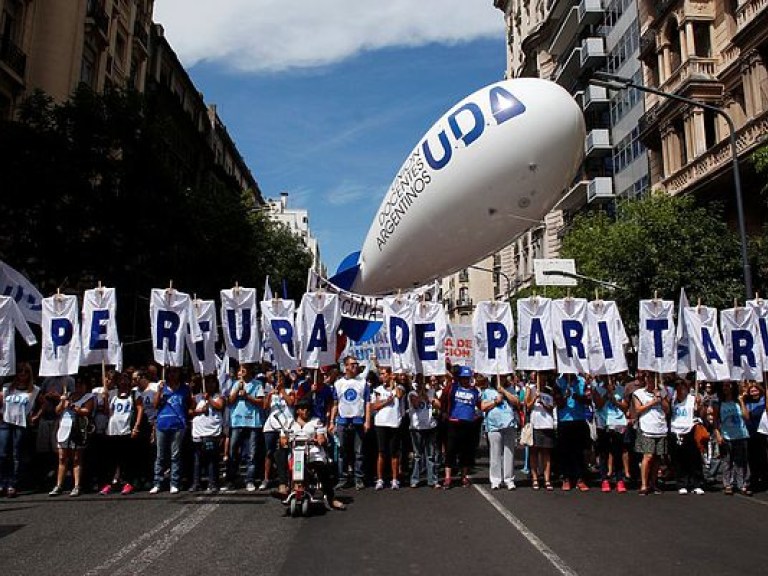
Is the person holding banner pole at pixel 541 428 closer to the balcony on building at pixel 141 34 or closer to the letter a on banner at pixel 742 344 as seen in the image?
the letter a on banner at pixel 742 344

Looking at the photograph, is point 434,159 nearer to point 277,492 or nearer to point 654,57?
point 277,492

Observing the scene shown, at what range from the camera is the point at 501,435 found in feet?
32.4

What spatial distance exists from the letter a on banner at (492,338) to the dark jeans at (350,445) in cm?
207

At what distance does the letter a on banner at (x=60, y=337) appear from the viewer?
967 cm

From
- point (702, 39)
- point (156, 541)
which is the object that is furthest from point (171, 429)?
point (702, 39)

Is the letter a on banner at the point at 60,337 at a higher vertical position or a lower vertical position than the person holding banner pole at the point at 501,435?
higher

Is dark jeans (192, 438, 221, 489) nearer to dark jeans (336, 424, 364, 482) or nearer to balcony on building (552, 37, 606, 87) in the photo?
dark jeans (336, 424, 364, 482)

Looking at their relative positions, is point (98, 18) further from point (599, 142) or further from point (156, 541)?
point (599, 142)

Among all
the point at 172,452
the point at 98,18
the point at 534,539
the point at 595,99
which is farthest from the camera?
the point at 595,99

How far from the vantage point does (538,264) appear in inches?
741

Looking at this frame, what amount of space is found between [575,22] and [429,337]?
3903cm

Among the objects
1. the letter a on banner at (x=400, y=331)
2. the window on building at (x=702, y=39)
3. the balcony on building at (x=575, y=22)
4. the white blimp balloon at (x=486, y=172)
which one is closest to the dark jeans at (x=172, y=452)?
the letter a on banner at (x=400, y=331)

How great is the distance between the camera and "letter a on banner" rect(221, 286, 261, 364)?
415 inches

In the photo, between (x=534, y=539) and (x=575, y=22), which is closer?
(x=534, y=539)
